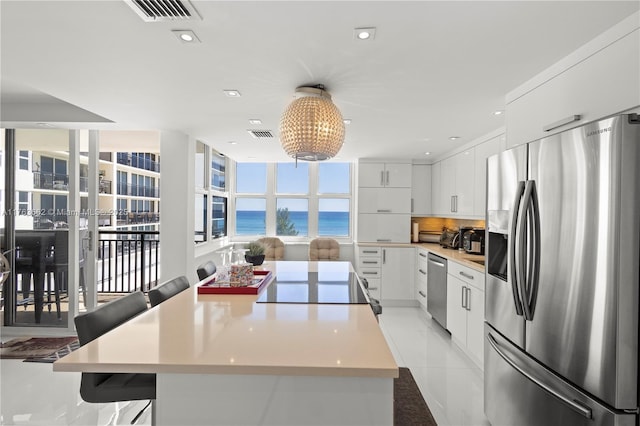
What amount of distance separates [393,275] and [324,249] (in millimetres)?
1208

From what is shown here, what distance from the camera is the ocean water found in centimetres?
629

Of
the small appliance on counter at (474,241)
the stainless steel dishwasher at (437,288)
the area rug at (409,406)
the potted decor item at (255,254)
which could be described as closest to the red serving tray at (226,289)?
the potted decor item at (255,254)

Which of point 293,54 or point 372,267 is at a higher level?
point 293,54

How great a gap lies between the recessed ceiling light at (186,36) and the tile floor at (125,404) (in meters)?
2.35

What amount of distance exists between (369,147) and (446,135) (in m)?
1.08

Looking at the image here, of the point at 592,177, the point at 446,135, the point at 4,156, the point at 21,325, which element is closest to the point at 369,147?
the point at 446,135

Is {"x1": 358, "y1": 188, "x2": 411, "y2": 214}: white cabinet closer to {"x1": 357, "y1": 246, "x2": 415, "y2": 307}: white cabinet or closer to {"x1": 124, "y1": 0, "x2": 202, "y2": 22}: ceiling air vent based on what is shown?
{"x1": 357, "y1": 246, "x2": 415, "y2": 307}: white cabinet

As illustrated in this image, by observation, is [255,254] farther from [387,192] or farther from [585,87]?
[387,192]

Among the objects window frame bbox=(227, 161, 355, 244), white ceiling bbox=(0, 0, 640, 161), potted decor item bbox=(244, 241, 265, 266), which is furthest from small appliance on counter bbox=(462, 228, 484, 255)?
potted decor item bbox=(244, 241, 265, 266)

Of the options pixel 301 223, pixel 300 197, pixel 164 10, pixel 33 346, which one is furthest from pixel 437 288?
pixel 33 346

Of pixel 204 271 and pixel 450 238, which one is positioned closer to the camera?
pixel 204 271

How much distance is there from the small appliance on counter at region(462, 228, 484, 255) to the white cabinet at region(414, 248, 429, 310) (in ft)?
1.97

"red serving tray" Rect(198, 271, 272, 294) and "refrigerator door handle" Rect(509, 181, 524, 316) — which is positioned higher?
"refrigerator door handle" Rect(509, 181, 524, 316)

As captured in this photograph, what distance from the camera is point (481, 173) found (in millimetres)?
3922
